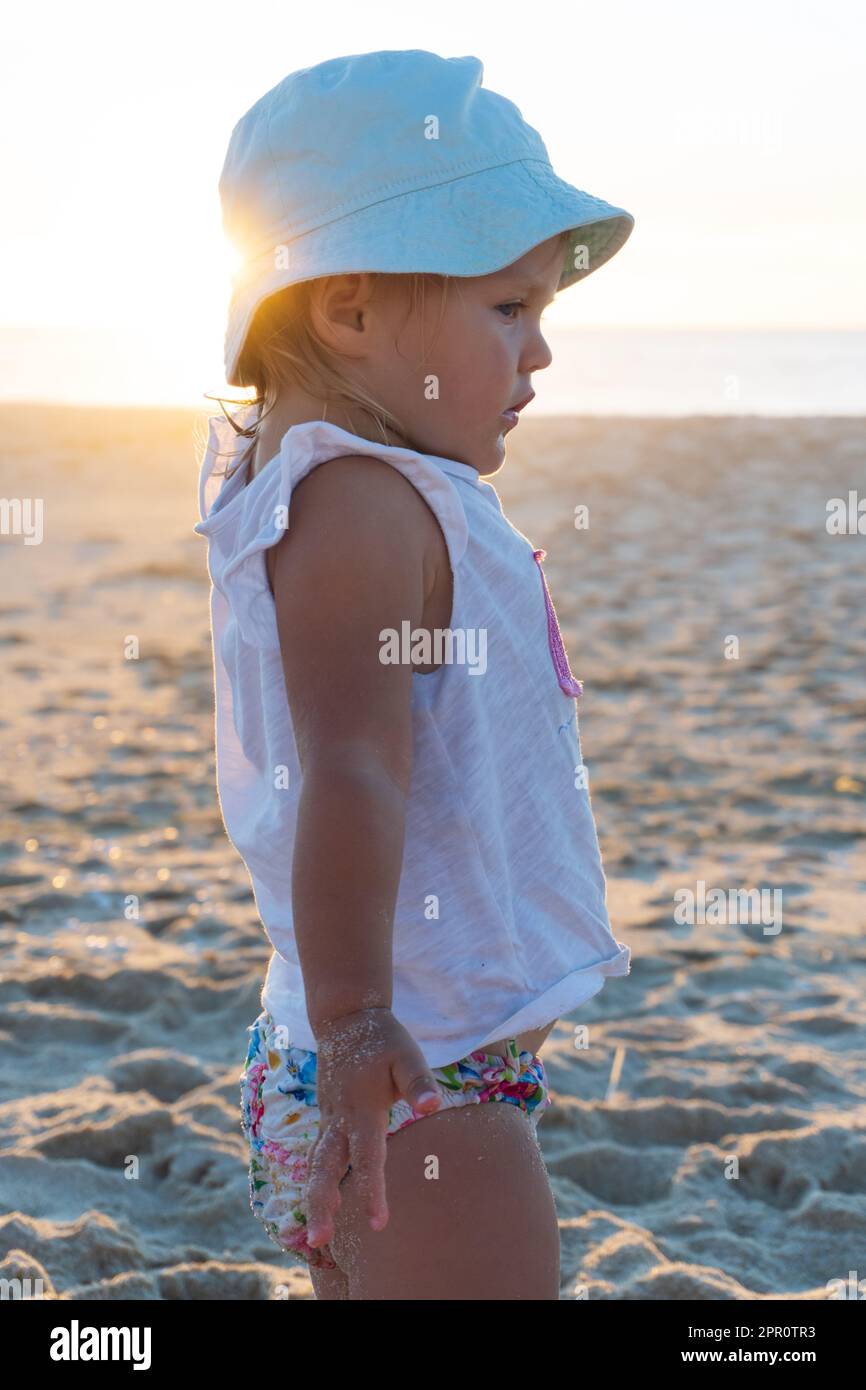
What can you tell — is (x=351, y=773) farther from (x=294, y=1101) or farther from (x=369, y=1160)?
(x=294, y=1101)

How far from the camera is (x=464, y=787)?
1.52 m

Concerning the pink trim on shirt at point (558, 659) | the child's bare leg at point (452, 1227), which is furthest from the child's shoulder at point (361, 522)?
the child's bare leg at point (452, 1227)

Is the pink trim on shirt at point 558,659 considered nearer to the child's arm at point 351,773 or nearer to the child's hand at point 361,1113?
the child's arm at point 351,773

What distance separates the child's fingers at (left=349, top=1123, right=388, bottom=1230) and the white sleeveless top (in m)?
0.27

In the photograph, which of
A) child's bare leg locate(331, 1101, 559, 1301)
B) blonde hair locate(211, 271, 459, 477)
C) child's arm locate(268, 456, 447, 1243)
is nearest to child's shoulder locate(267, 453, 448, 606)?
child's arm locate(268, 456, 447, 1243)

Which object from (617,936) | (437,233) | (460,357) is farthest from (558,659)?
(617,936)

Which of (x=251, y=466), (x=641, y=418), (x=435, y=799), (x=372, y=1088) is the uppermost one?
(x=641, y=418)

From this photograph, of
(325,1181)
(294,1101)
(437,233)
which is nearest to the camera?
(325,1181)

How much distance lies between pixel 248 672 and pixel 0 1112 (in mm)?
1923

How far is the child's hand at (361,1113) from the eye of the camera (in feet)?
3.92

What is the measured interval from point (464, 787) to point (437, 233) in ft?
1.75

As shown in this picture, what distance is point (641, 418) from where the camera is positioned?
1541cm
